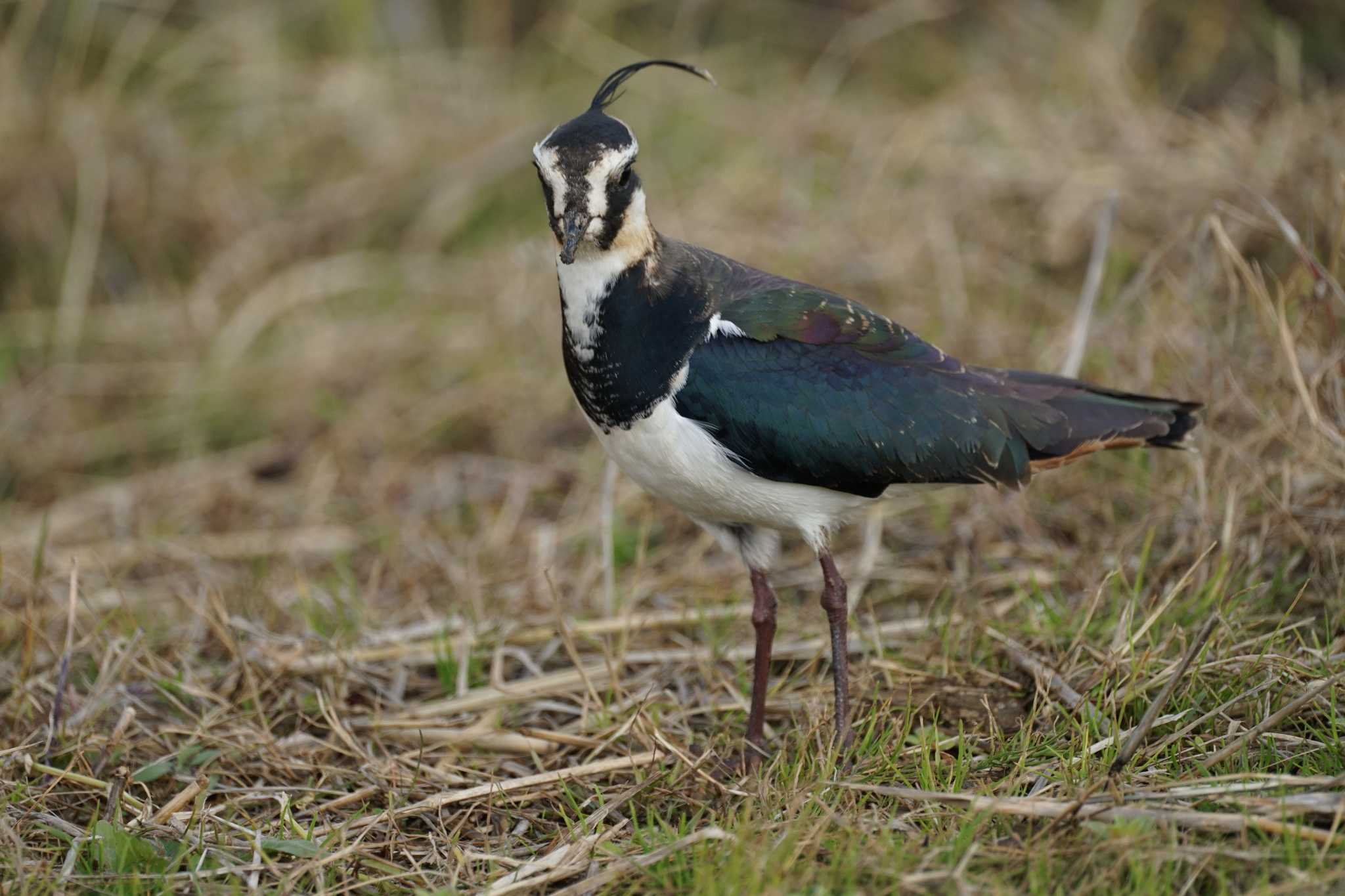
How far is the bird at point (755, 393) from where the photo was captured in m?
3.52

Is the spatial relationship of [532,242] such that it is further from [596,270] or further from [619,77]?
[596,270]

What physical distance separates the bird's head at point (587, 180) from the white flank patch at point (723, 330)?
36 cm

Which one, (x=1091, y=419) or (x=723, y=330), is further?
(x=1091, y=419)

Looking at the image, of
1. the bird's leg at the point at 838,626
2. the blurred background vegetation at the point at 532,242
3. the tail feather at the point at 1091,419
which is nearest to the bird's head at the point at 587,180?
the bird's leg at the point at 838,626

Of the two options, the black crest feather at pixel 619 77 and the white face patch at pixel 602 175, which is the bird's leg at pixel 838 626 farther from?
the black crest feather at pixel 619 77

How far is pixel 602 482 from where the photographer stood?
5629 millimetres

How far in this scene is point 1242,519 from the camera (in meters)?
4.29

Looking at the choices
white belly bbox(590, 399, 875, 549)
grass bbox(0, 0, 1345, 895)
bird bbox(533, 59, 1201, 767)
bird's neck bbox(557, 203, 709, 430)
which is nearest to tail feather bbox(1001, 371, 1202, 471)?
bird bbox(533, 59, 1201, 767)

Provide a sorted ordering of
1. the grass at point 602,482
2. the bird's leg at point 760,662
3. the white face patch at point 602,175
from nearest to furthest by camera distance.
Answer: the grass at point 602,482, the white face patch at point 602,175, the bird's leg at point 760,662

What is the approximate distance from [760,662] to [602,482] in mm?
1950

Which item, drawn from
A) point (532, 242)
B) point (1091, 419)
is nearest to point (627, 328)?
point (1091, 419)

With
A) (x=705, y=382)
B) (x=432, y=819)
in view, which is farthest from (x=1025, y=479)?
(x=432, y=819)

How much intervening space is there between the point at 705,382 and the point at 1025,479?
98 cm

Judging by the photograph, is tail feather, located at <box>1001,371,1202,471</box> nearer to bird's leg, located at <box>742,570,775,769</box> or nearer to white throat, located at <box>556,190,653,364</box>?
bird's leg, located at <box>742,570,775,769</box>
